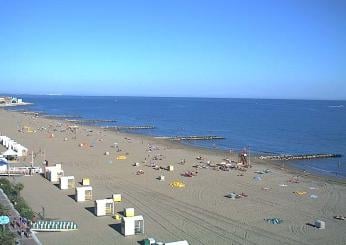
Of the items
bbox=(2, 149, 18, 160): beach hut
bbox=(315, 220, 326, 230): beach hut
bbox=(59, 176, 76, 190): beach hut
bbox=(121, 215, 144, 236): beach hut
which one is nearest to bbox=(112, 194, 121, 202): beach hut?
bbox=(59, 176, 76, 190): beach hut

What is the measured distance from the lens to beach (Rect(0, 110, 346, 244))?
20.9m

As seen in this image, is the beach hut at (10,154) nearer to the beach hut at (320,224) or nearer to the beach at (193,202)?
the beach at (193,202)

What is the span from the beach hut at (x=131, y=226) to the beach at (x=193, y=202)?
309 millimetres

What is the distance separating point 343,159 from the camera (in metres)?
52.2

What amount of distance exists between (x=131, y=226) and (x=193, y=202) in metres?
7.45

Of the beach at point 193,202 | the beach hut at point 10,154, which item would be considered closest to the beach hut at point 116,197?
the beach at point 193,202

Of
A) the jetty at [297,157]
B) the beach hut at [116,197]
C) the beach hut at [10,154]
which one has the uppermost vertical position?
the beach hut at [10,154]

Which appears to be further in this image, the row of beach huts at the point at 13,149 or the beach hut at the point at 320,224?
the row of beach huts at the point at 13,149

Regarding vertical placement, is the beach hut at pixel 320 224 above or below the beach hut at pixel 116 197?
below

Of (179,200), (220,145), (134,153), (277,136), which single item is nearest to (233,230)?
(179,200)

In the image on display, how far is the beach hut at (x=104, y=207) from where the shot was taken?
23.2 metres

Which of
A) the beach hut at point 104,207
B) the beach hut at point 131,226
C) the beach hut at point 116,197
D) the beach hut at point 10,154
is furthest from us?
the beach hut at point 10,154

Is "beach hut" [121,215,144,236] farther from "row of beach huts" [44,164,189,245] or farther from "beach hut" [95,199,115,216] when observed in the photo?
"beach hut" [95,199,115,216]

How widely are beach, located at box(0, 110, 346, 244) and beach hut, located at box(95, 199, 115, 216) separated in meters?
0.44
